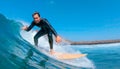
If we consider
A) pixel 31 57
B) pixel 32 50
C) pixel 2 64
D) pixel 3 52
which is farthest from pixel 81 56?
pixel 2 64

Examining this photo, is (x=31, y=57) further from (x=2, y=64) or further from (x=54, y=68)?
(x=2, y=64)

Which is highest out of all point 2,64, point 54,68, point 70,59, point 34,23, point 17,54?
point 34,23

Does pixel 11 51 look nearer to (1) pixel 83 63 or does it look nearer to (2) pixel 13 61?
(2) pixel 13 61

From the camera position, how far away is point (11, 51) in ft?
31.2

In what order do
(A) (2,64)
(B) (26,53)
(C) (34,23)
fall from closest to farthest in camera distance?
(A) (2,64)
(B) (26,53)
(C) (34,23)

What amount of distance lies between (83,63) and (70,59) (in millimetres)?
656

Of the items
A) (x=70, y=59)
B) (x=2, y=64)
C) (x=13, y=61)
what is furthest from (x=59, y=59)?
(x=2, y=64)

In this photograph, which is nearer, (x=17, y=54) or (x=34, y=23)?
(x=17, y=54)

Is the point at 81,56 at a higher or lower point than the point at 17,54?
higher

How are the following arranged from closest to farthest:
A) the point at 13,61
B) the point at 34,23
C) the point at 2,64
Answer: the point at 2,64
the point at 13,61
the point at 34,23

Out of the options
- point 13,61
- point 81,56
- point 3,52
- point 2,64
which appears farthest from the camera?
point 81,56

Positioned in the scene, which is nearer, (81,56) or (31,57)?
(31,57)

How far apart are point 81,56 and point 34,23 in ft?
7.59

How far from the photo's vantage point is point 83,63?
10391 millimetres
